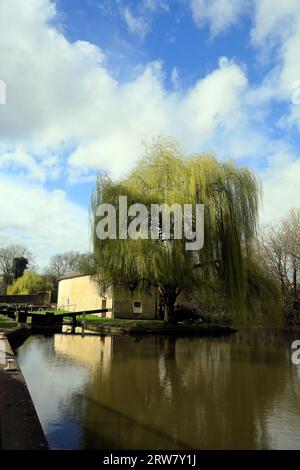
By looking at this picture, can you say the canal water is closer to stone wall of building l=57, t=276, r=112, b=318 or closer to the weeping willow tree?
the weeping willow tree

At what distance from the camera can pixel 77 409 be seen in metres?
6.73

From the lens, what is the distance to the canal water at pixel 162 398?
5531 millimetres

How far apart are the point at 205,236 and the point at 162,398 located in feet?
33.9

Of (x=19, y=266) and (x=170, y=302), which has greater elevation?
(x=19, y=266)

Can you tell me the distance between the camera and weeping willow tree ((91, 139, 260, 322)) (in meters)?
17.4

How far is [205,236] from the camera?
17.5 meters

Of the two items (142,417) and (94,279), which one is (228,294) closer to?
(94,279)

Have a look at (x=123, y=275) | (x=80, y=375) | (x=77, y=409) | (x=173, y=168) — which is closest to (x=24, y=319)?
(x=123, y=275)

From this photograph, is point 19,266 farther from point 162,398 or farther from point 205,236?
point 162,398

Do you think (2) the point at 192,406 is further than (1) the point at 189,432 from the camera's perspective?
Yes

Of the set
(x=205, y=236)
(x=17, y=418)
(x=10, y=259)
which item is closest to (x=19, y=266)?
(x=10, y=259)

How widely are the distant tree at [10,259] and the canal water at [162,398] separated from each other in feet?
163

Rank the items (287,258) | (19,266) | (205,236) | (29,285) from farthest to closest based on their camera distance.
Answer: (19,266) < (29,285) < (287,258) < (205,236)
